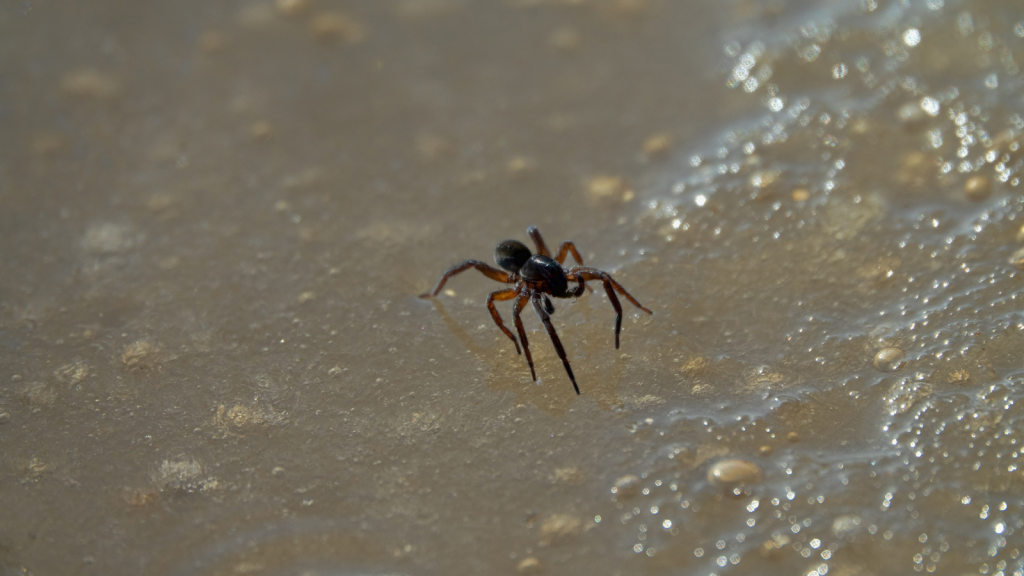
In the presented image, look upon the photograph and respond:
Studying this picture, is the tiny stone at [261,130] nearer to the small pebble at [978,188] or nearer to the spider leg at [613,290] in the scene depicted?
the spider leg at [613,290]

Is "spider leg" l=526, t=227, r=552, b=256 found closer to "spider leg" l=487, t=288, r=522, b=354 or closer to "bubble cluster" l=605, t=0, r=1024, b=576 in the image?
"spider leg" l=487, t=288, r=522, b=354

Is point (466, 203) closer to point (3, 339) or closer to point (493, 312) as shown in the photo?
point (493, 312)

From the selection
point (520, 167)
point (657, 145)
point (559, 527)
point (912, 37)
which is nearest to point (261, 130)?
point (520, 167)

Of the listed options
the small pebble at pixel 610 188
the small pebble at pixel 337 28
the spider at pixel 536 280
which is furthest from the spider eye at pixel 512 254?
the small pebble at pixel 337 28

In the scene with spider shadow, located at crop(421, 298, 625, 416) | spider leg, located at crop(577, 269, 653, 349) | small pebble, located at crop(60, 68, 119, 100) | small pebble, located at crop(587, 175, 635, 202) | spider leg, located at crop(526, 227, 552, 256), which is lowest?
spider shadow, located at crop(421, 298, 625, 416)

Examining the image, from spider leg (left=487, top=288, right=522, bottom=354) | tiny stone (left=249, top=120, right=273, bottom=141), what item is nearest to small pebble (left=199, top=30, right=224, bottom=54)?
tiny stone (left=249, top=120, right=273, bottom=141)

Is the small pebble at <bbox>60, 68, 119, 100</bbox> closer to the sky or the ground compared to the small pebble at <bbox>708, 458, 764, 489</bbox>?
closer to the sky

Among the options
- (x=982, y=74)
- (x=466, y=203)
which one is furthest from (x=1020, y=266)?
(x=466, y=203)

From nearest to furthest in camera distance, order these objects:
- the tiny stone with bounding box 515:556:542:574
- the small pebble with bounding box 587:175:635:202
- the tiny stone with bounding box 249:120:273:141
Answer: the tiny stone with bounding box 515:556:542:574 → the small pebble with bounding box 587:175:635:202 → the tiny stone with bounding box 249:120:273:141
